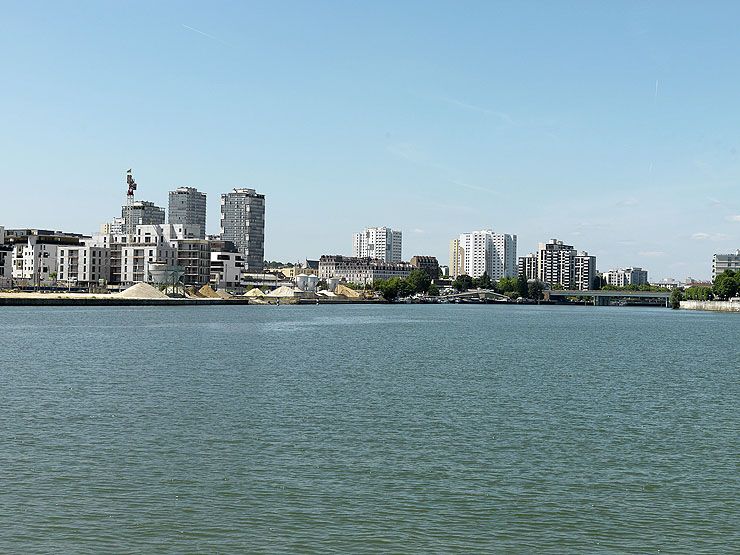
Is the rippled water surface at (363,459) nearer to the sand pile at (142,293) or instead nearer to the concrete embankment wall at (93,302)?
the concrete embankment wall at (93,302)

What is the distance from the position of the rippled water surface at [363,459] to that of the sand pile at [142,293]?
125503 millimetres

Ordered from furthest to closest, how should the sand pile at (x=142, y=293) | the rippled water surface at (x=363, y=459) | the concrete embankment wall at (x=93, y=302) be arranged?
the sand pile at (x=142, y=293)
the concrete embankment wall at (x=93, y=302)
the rippled water surface at (x=363, y=459)

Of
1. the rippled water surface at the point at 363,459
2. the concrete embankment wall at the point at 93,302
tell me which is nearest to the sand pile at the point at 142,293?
the concrete embankment wall at the point at 93,302

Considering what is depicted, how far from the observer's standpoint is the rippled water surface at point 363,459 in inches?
697

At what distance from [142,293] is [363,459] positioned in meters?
159

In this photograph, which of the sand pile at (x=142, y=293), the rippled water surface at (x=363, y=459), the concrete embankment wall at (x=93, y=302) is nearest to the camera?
the rippled water surface at (x=363, y=459)

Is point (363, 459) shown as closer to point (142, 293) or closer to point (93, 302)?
point (93, 302)

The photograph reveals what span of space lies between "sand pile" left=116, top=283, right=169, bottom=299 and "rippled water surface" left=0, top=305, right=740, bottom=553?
12550 centimetres

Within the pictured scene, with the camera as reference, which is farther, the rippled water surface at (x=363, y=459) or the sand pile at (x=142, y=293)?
the sand pile at (x=142, y=293)

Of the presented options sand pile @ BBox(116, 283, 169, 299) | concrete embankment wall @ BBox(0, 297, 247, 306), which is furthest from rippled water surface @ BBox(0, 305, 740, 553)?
sand pile @ BBox(116, 283, 169, 299)

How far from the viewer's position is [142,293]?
580ft

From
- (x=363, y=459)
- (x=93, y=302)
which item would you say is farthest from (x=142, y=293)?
(x=363, y=459)

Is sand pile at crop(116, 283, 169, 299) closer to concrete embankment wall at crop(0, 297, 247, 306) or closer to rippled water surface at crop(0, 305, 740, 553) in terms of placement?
concrete embankment wall at crop(0, 297, 247, 306)

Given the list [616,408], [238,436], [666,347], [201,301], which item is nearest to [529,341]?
[666,347]
